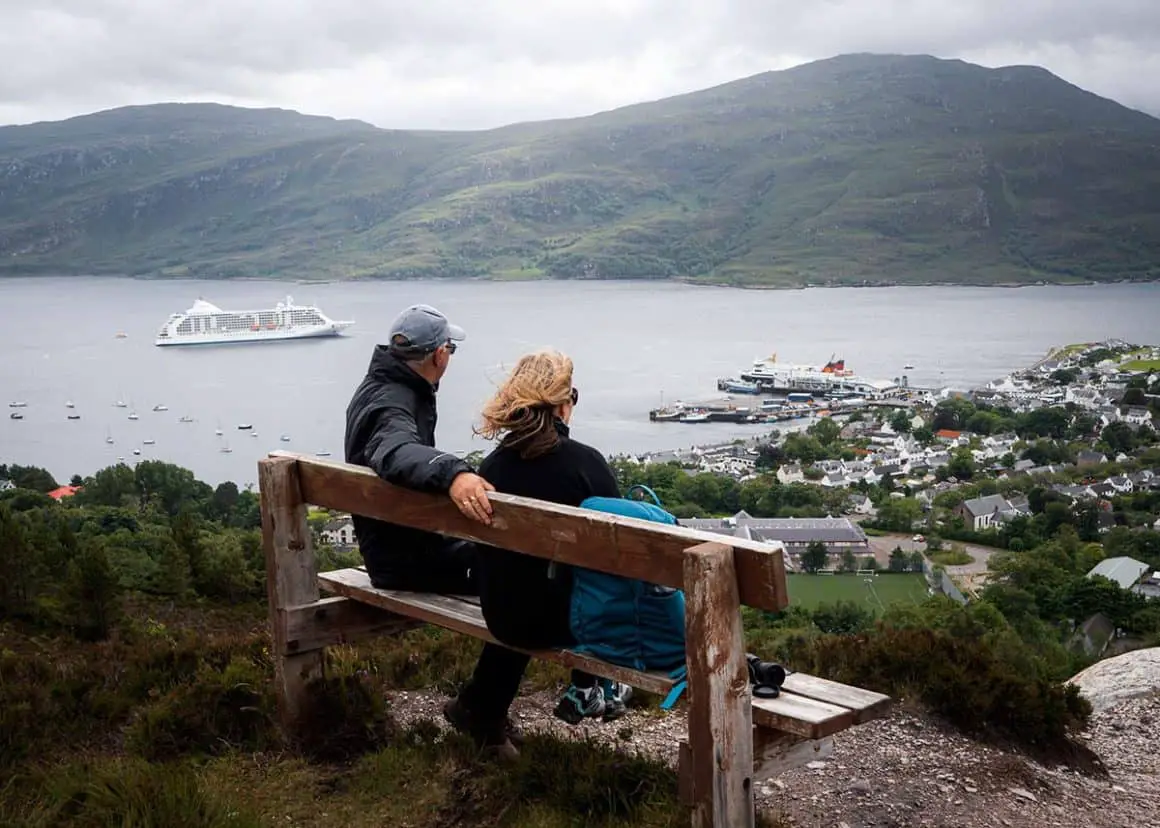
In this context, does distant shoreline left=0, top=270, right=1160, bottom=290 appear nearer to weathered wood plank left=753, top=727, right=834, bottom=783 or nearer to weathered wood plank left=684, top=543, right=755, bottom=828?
weathered wood plank left=753, top=727, right=834, bottom=783

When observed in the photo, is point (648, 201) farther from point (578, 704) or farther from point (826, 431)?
point (578, 704)

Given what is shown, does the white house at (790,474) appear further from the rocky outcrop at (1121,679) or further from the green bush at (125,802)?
the green bush at (125,802)

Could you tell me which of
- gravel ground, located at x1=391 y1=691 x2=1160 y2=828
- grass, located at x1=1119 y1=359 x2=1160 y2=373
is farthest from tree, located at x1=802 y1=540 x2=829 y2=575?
grass, located at x1=1119 y1=359 x2=1160 y2=373

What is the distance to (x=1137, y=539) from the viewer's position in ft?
85.7

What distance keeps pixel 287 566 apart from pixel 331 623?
0.19 meters

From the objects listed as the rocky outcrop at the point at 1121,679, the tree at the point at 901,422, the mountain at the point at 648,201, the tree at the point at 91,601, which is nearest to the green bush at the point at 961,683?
the rocky outcrop at the point at 1121,679

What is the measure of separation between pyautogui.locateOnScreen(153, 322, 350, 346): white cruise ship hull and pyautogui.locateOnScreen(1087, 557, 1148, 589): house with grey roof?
56.3 metres

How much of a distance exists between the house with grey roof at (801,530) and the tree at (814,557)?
1.41 feet

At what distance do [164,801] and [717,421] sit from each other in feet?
163

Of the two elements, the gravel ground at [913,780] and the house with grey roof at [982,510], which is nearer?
the gravel ground at [913,780]

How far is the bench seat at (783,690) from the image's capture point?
78.2 inches

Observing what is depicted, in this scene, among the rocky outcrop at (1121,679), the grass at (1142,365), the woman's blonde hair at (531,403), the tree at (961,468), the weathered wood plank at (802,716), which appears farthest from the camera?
the grass at (1142,365)

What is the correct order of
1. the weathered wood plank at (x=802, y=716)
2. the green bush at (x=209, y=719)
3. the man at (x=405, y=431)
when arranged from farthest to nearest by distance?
the green bush at (x=209, y=719)
the man at (x=405, y=431)
the weathered wood plank at (x=802, y=716)

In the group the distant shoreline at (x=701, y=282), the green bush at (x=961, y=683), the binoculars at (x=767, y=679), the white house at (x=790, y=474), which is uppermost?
the distant shoreline at (x=701, y=282)
